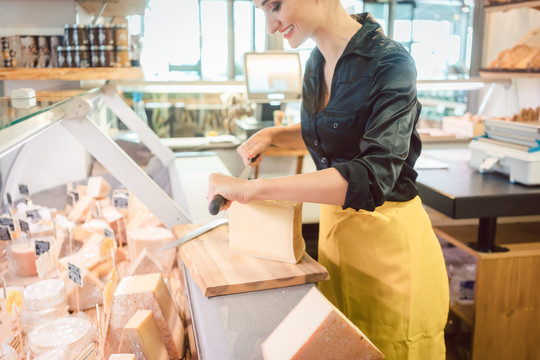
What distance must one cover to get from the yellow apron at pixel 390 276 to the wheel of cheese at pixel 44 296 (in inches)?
32.4

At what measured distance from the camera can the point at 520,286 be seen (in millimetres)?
2314

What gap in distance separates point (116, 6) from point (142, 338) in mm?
2600

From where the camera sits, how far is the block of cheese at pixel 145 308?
48.8 inches

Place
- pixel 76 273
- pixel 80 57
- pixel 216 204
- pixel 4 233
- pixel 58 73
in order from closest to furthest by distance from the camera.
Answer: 1. pixel 216 204
2. pixel 76 273
3. pixel 4 233
4. pixel 58 73
5. pixel 80 57

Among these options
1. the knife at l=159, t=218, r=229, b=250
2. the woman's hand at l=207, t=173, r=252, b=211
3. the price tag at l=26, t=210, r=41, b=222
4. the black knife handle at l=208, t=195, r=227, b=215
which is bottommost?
the price tag at l=26, t=210, r=41, b=222

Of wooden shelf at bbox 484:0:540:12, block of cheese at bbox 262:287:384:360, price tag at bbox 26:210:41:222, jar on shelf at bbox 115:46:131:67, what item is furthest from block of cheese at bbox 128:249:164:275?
wooden shelf at bbox 484:0:540:12

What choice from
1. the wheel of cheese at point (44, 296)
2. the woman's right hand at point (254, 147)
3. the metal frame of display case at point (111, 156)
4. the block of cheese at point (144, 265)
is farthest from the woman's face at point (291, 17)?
the wheel of cheese at point (44, 296)

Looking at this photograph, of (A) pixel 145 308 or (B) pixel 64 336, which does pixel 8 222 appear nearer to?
(B) pixel 64 336

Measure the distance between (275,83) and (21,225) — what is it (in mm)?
2548

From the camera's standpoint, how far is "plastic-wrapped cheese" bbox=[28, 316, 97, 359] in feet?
4.05

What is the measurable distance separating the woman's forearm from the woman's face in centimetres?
42

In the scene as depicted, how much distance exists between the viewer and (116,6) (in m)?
3.14

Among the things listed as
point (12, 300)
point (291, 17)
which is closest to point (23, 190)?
point (12, 300)

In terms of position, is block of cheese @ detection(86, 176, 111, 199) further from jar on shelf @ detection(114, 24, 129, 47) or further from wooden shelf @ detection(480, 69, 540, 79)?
wooden shelf @ detection(480, 69, 540, 79)
